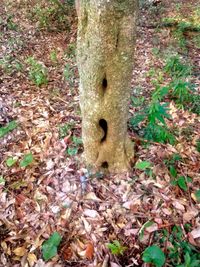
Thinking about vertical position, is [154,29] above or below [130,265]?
above

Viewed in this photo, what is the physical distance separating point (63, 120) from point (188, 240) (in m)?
2.10

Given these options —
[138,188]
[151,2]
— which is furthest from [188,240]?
[151,2]

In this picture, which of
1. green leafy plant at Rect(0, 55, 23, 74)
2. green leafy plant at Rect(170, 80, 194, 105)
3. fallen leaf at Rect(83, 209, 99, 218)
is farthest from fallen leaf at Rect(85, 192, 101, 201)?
green leafy plant at Rect(0, 55, 23, 74)

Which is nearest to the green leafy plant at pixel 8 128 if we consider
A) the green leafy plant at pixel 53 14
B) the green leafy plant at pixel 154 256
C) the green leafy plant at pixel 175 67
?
the green leafy plant at pixel 154 256

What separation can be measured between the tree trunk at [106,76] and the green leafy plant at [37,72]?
2.11m

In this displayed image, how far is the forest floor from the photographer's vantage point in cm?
255

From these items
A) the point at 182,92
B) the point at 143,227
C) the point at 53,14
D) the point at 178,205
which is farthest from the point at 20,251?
the point at 53,14

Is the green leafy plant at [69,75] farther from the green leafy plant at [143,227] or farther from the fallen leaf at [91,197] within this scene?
the green leafy plant at [143,227]

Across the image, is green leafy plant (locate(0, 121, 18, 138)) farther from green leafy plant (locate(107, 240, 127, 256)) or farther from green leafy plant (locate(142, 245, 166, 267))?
green leafy plant (locate(142, 245, 166, 267))

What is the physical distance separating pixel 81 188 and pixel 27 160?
A: 689mm

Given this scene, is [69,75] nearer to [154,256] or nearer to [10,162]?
[10,162]

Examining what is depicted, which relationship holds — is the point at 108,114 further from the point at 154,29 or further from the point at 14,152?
the point at 154,29

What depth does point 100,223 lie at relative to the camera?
2.72 metres

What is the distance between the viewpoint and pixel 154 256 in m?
2.40
